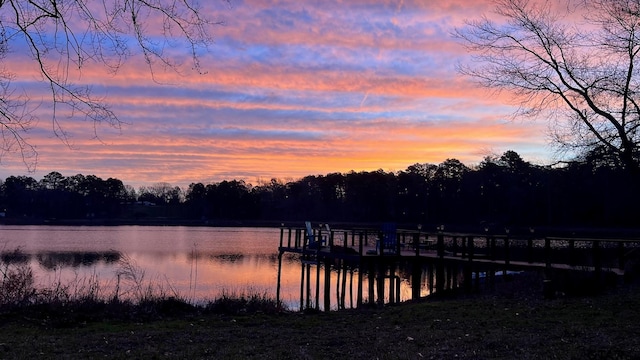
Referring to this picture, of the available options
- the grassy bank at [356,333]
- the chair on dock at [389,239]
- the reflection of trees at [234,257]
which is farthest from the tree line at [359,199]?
the grassy bank at [356,333]

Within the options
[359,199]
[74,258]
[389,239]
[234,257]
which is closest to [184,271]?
[234,257]

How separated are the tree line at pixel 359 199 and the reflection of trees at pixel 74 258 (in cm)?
4356

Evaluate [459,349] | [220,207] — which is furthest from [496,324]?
[220,207]

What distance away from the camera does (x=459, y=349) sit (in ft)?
23.0

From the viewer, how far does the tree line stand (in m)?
73.9

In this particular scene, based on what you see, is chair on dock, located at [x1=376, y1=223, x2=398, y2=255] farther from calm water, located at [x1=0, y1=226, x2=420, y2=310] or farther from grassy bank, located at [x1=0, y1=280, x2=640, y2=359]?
grassy bank, located at [x1=0, y1=280, x2=640, y2=359]

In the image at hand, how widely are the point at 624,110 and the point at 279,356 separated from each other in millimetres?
7945

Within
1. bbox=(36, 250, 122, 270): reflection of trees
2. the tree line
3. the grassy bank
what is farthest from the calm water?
the tree line

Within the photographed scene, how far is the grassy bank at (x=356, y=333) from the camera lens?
22.7 feet

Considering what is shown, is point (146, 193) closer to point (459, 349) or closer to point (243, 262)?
point (243, 262)

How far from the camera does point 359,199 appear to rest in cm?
9962

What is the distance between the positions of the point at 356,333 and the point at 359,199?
91.2 m

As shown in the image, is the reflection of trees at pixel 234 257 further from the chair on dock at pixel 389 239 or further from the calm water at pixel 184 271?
the chair on dock at pixel 389 239

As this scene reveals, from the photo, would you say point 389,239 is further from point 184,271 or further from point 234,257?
point 234,257
